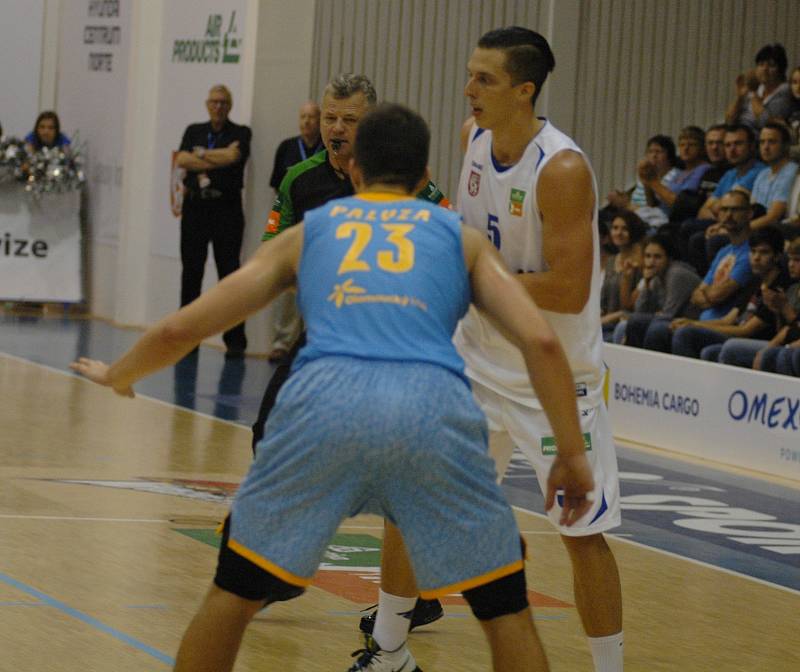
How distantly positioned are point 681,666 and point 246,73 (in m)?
10.1

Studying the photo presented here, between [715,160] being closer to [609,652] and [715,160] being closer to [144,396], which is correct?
[144,396]

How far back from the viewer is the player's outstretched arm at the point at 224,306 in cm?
343

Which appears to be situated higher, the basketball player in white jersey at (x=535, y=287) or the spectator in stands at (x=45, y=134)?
the spectator in stands at (x=45, y=134)

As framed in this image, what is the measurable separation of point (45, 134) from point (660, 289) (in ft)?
25.0

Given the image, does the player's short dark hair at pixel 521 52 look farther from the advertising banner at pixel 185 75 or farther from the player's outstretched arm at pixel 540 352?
the advertising banner at pixel 185 75

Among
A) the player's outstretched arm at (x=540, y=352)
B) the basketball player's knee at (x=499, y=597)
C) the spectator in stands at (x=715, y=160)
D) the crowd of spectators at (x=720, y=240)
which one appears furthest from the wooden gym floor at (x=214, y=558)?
the spectator in stands at (x=715, y=160)

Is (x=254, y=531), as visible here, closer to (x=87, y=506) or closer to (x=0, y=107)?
(x=87, y=506)

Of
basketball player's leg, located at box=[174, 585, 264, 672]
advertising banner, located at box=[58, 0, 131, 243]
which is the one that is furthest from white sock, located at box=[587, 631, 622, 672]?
advertising banner, located at box=[58, 0, 131, 243]

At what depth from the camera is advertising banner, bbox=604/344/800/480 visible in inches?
367

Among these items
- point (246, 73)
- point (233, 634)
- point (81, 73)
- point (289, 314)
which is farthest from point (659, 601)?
point (81, 73)

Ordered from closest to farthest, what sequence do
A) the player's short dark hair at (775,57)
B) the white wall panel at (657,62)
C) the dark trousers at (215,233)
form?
the player's short dark hair at (775,57)
the white wall panel at (657,62)
the dark trousers at (215,233)

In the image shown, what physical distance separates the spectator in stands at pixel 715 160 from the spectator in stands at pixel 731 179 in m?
0.19

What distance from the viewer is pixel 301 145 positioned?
44.5 feet

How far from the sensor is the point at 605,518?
450cm
